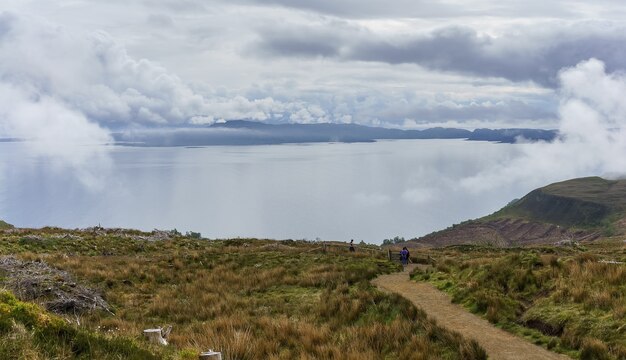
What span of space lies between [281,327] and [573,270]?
1024 cm

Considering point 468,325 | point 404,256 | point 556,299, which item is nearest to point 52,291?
point 468,325

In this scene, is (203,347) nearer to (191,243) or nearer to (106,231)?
(191,243)

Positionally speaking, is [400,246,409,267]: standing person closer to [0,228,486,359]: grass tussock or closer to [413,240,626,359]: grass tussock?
[0,228,486,359]: grass tussock

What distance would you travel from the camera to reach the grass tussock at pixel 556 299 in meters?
11.0

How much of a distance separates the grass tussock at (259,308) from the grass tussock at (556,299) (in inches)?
103

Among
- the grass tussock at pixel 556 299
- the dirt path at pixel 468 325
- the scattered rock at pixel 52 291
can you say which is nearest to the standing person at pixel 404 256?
the dirt path at pixel 468 325

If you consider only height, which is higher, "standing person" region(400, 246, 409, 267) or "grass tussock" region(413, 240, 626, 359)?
"grass tussock" region(413, 240, 626, 359)

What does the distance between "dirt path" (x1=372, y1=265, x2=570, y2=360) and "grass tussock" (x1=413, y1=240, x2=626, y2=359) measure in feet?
1.21

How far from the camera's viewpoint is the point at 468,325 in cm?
1354

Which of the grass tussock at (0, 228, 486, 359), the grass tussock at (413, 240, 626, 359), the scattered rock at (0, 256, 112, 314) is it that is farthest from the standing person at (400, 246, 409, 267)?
the scattered rock at (0, 256, 112, 314)

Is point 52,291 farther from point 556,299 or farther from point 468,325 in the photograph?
point 556,299

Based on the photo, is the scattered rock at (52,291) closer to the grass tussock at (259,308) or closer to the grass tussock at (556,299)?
the grass tussock at (259,308)

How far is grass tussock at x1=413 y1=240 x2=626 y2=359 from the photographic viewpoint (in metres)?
11.0

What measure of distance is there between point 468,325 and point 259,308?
272 inches
